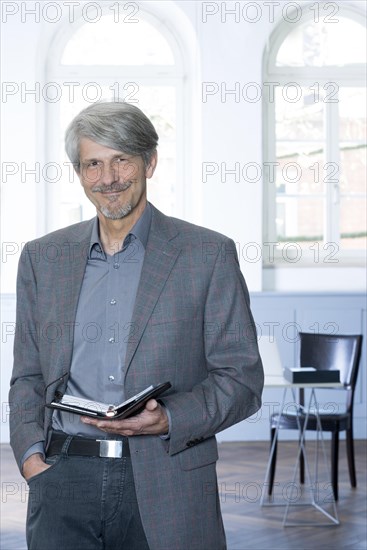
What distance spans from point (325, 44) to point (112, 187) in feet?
22.9

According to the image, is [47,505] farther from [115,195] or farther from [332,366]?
[332,366]

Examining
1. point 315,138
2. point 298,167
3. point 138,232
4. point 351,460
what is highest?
point 315,138

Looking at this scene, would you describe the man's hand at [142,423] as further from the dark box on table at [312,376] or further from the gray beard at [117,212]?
the dark box on table at [312,376]

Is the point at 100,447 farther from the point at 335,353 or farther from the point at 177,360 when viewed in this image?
the point at 335,353

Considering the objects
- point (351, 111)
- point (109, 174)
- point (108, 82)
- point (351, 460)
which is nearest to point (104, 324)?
point (109, 174)

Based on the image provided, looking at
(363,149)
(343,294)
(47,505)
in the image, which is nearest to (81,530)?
(47,505)

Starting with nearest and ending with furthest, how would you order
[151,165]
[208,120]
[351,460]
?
[151,165] < [351,460] < [208,120]

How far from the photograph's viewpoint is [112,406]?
7.81 feet

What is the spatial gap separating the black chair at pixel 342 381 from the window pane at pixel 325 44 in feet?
9.09

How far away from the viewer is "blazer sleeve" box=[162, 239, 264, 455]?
2.44 metres

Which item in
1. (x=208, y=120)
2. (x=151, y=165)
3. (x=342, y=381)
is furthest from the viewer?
(x=208, y=120)

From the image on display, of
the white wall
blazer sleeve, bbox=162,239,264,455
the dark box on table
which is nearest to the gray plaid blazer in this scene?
blazer sleeve, bbox=162,239,264,455

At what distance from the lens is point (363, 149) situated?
920cm

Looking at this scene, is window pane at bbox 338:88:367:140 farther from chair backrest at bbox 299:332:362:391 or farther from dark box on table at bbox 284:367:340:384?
dark box on table at bbox 284:367:340:384
